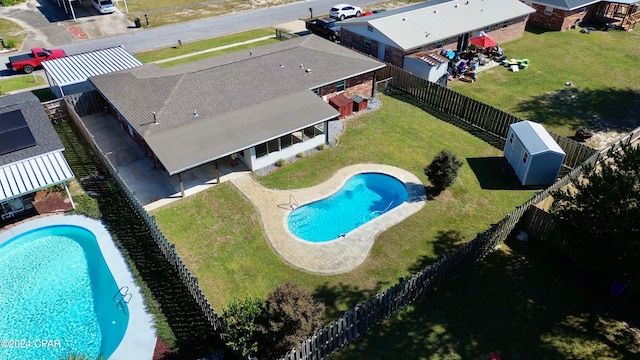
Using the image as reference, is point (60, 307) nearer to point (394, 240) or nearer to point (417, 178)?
point (394, 240)

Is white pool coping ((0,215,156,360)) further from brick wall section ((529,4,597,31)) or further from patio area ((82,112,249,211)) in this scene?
brick wall section ((529,4,597,31))

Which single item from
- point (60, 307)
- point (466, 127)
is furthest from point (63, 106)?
point (466, 127)

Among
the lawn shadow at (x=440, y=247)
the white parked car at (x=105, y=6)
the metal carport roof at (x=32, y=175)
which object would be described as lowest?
the lawn shadow at (x=440, y=247)

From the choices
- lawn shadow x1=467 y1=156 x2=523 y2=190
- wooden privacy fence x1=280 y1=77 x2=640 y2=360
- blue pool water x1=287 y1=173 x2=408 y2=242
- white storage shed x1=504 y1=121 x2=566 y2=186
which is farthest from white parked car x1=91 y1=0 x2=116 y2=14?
wooden privacy fence x1=280 y1=77 x2=640 y2=360

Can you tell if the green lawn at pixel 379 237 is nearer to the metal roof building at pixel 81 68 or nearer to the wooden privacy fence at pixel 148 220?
the wooden privacy fence at pixel 148 220

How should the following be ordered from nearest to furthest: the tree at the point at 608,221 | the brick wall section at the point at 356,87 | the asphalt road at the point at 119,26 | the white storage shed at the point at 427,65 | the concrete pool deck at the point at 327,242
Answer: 1. the tree at the point at 608,221
2. the concrete pool deck at the point at 327,242
3. the brick wall section at the point at 356,87
4. the white storage shed at the point at 427,65
5. the asphalt road at the point at 119,26

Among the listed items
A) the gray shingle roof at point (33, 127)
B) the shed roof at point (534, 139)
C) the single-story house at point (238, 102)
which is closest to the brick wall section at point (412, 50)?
the single-story house at point (238, 102)

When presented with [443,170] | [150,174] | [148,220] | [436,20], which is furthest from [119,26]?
[443,170]

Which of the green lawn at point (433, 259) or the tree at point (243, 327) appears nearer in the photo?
the tree at point (243, 327)
